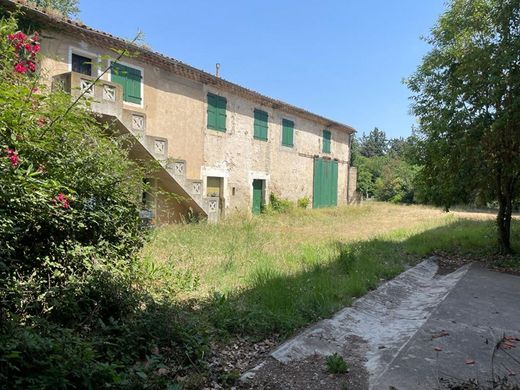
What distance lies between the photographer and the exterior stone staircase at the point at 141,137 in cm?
826

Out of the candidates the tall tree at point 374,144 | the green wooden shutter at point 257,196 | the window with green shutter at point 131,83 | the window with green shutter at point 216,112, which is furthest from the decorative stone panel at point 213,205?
the tall tree at point 374,144

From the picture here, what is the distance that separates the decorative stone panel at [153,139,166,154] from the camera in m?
10.1

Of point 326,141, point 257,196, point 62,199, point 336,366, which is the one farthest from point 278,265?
point 326,141

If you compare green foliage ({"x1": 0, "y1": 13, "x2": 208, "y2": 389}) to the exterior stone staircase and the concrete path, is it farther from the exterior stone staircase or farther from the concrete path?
the exterior stone staircase

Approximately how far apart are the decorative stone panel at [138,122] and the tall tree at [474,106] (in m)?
7.25

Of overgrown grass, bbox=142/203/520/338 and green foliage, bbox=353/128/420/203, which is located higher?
green foliage, bbox=353/128/420/203

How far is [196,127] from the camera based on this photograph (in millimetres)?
13258

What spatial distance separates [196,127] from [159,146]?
128 inches

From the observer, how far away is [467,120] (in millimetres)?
8414

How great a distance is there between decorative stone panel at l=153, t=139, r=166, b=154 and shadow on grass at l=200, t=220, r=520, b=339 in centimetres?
510

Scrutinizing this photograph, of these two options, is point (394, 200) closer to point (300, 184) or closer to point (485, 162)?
point (300, 184)

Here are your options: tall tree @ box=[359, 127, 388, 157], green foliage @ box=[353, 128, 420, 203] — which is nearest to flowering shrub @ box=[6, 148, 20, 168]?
green foliage @ box=[353, 128, 420, 203]

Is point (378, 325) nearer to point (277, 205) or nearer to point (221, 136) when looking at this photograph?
point (221, 136)

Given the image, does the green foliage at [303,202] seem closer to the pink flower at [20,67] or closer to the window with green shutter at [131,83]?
the window with green shutter at [131,83]
